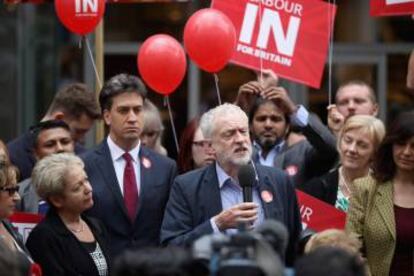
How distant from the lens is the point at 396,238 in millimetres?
7141

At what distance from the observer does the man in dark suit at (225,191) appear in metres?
7.18

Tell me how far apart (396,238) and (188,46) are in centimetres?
221

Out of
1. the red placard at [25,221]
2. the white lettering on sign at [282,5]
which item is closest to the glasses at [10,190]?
the red placard at [25,221]

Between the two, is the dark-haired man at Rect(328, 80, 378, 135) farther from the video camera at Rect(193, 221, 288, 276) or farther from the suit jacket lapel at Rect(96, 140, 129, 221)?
the video camera at Rect(193, 221, 288, 276)

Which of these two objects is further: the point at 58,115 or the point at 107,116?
the point at 58,115

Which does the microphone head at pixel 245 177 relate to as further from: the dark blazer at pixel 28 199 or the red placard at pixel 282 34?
the red placard at pixel 282 34

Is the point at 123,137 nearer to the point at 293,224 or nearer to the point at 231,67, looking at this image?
the point at 293,224

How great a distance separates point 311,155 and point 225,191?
5.10 ft

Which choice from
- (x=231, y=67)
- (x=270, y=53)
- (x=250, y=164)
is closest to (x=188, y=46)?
(x=270, y=53)

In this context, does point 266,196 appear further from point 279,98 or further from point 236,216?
point 279,98

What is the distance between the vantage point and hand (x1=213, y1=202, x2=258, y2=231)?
6.70 meters

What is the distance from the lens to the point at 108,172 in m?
7.87

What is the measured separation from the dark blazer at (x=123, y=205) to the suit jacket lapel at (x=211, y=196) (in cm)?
63

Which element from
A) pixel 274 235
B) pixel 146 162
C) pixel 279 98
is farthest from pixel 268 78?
pixel 274 235
